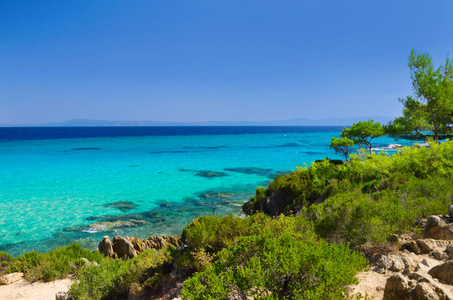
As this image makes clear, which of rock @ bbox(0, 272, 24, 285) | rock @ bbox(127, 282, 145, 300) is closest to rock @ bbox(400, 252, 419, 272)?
rock @ bbox(127, 282, 145, 300)

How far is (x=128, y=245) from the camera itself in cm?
1102

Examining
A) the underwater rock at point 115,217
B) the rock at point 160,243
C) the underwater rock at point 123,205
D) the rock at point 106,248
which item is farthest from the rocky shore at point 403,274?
the underwater rock at point 123,205

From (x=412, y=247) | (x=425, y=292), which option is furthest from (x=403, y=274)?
(x=412, y=247)

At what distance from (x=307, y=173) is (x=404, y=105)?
16.7m

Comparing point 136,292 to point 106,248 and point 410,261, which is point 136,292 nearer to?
point 106,248

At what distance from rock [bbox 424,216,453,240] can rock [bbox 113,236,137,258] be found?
9955 millimetres

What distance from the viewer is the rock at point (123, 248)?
35.7 feet

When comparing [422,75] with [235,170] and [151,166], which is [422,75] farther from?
[151,166]

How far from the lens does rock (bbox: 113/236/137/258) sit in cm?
1087

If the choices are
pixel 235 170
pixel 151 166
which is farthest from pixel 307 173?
pixel 151 166

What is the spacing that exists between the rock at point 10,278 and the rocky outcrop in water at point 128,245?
9.28ft

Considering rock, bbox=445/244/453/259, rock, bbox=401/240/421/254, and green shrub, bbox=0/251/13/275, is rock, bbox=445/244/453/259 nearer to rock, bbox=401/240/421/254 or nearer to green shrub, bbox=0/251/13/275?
rock, bbox=401/240/421/254

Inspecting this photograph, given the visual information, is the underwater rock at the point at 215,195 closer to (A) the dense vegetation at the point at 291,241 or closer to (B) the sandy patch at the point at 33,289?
(A) the dense vegetation at the point at 291,241

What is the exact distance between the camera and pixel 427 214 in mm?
7168
